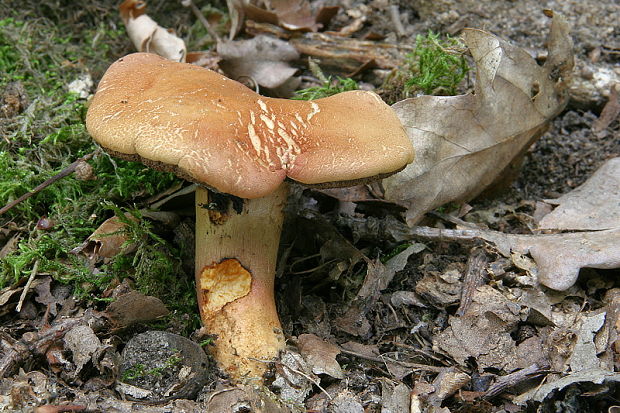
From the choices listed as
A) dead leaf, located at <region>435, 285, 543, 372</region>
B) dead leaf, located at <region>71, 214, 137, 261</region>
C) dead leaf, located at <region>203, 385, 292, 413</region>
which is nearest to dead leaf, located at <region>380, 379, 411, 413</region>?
dead leaf, located at <region>435, 285, 543, 372</region>

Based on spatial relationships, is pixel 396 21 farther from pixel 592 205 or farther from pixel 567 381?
pixel 567 381

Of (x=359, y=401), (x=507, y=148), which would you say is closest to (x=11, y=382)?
→ (x=359, y=401)

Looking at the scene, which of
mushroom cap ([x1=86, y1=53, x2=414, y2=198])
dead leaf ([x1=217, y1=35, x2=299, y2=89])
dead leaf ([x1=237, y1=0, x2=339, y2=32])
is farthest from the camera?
dead leaf ([x1=237, y1=0, x2=339, y2=32])

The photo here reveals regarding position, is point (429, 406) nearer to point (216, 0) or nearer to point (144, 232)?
point (144, 232)

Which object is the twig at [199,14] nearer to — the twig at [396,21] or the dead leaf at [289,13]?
the dead leaf at [289,13]

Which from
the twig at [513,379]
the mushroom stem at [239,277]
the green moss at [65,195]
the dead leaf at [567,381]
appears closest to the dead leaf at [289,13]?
the green moss at [65,195]

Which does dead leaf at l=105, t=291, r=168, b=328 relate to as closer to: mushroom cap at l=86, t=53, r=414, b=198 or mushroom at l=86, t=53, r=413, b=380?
mushroom at l=86, t=53, r=413, b=380
